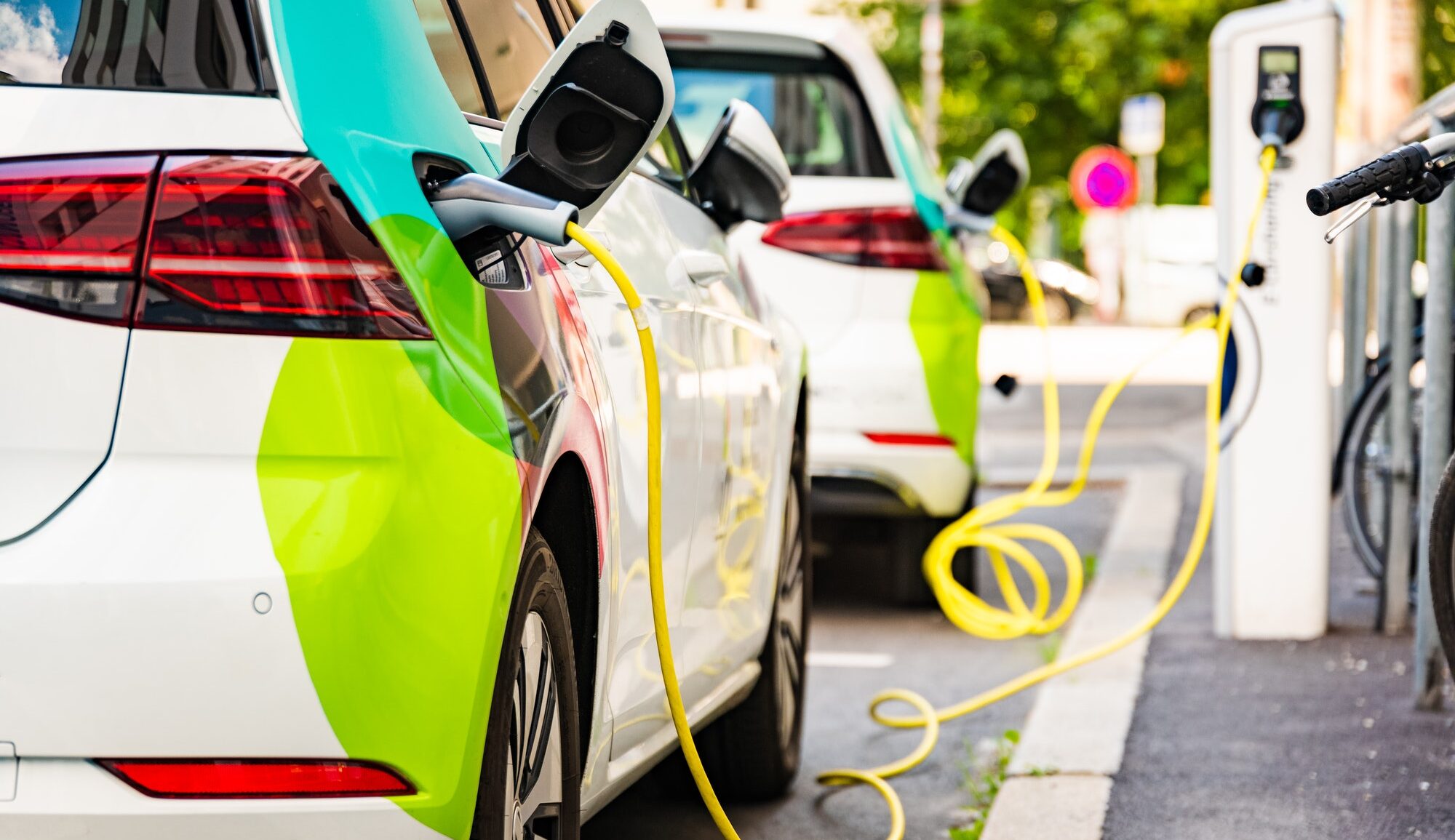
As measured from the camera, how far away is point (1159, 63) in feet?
136

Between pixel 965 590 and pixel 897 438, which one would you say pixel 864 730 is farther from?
pixel 965 590

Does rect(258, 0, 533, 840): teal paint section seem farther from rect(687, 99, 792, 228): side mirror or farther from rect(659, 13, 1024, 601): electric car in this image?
rect(659, 13, 1024, 601): electric car

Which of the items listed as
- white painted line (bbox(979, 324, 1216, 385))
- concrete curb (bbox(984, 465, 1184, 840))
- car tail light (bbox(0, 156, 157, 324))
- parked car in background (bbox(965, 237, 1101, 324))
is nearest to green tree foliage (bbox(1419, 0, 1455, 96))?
white painted line (bbox(979, 324, 1216, 385))

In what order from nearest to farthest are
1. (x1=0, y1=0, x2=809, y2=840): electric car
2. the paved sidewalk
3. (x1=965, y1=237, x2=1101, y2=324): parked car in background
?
(x1=0, y1=0, x2=809, y2=840): electric car → the paved sidewalk → (x1=965, y1=237, x2=1101, y2=324): parked car in background

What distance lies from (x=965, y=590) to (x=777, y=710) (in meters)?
3.04

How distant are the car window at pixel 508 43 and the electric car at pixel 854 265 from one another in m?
3.24

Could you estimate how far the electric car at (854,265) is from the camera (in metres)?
7.02

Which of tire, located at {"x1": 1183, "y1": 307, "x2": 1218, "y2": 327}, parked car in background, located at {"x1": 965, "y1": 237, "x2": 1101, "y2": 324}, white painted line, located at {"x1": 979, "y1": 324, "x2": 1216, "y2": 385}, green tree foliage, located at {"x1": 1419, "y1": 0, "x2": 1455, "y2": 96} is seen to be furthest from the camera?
parked car in background, located at {"x1": 965, "y1": 237, "x2": 1101, "y2": 324}

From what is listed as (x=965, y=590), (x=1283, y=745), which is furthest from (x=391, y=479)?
(x=965, y=590)

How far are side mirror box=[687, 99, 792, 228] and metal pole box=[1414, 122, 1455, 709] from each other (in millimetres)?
1984

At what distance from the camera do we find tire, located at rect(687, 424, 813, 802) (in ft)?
15.1

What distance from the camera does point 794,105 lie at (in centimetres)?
727

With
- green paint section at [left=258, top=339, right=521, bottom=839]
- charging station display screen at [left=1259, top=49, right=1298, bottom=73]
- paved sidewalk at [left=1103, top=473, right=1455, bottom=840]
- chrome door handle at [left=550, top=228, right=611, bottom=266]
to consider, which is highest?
charging station display screen at [left=1259, top=49, right=1298, bottom=73]

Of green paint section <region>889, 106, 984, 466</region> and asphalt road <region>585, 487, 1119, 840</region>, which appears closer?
asphalt road <region>585, 487, 1119, 840</region>
